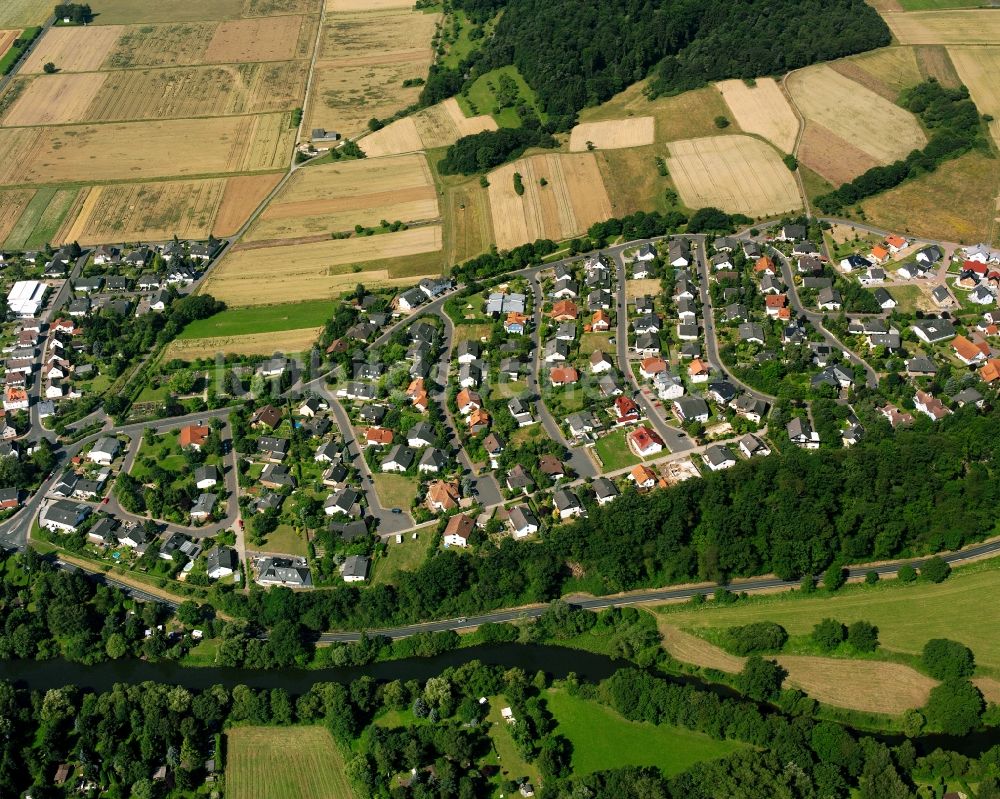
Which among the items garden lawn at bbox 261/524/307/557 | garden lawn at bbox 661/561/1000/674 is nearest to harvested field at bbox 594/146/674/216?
garden lawn at bbox 661/561/1000/674

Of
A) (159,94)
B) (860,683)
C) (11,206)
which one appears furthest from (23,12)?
(860,683)

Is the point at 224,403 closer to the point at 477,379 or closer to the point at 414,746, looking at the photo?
the point at 477,379

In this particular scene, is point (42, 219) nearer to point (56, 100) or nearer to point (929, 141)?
point (56, 100)

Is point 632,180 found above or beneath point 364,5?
beneath

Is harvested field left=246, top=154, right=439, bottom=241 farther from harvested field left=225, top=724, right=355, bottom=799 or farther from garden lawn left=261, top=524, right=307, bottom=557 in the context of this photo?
harvested field left=225, top=724, right=355, bottom=799

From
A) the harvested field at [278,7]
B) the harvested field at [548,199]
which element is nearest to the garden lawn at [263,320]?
the harvested field at [548,199]

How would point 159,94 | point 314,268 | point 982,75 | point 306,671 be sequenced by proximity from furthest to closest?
point 159,94 < point 982,75 < point 314,268 < point 306,671
